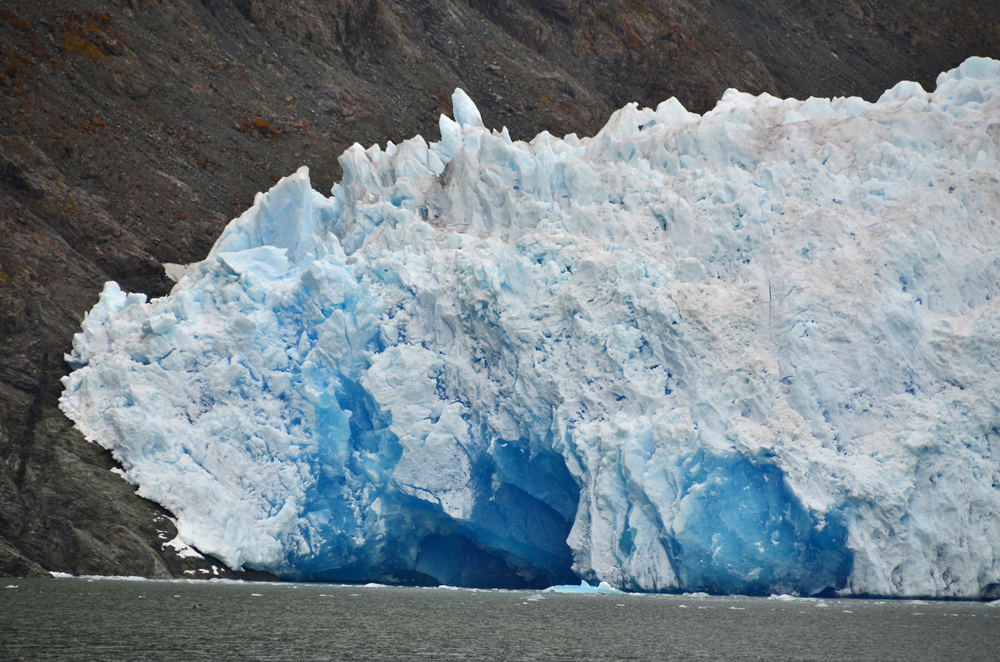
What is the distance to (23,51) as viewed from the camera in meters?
34.6

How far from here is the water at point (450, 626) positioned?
12.6 meters

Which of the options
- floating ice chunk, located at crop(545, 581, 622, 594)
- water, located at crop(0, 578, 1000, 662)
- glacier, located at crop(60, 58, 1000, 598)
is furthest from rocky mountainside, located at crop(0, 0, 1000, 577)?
floating ice chunk, located at crop(545, 581, 622, 594)

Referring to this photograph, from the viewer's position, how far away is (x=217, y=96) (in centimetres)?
3878

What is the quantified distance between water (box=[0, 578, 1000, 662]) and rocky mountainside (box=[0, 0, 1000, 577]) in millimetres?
2732

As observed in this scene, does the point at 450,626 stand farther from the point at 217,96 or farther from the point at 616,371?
the point at 217,96

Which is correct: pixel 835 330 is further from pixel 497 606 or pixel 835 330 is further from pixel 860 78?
pixel 860 78

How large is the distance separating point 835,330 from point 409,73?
2887cm

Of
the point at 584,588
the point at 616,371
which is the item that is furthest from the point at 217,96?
the point at 584,588

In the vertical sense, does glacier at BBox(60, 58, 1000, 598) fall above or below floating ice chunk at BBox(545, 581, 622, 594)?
above

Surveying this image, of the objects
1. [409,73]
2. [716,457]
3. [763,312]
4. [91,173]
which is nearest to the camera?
[716,457]

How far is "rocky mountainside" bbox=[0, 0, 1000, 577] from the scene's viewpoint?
21.2 m

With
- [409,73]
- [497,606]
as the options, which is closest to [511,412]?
[497,606]

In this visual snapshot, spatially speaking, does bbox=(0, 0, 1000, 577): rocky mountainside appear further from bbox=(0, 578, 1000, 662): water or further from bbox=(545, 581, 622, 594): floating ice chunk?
bbox=(545, 581, 622, 594): floating ice chunk

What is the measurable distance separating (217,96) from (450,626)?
28496 mm
